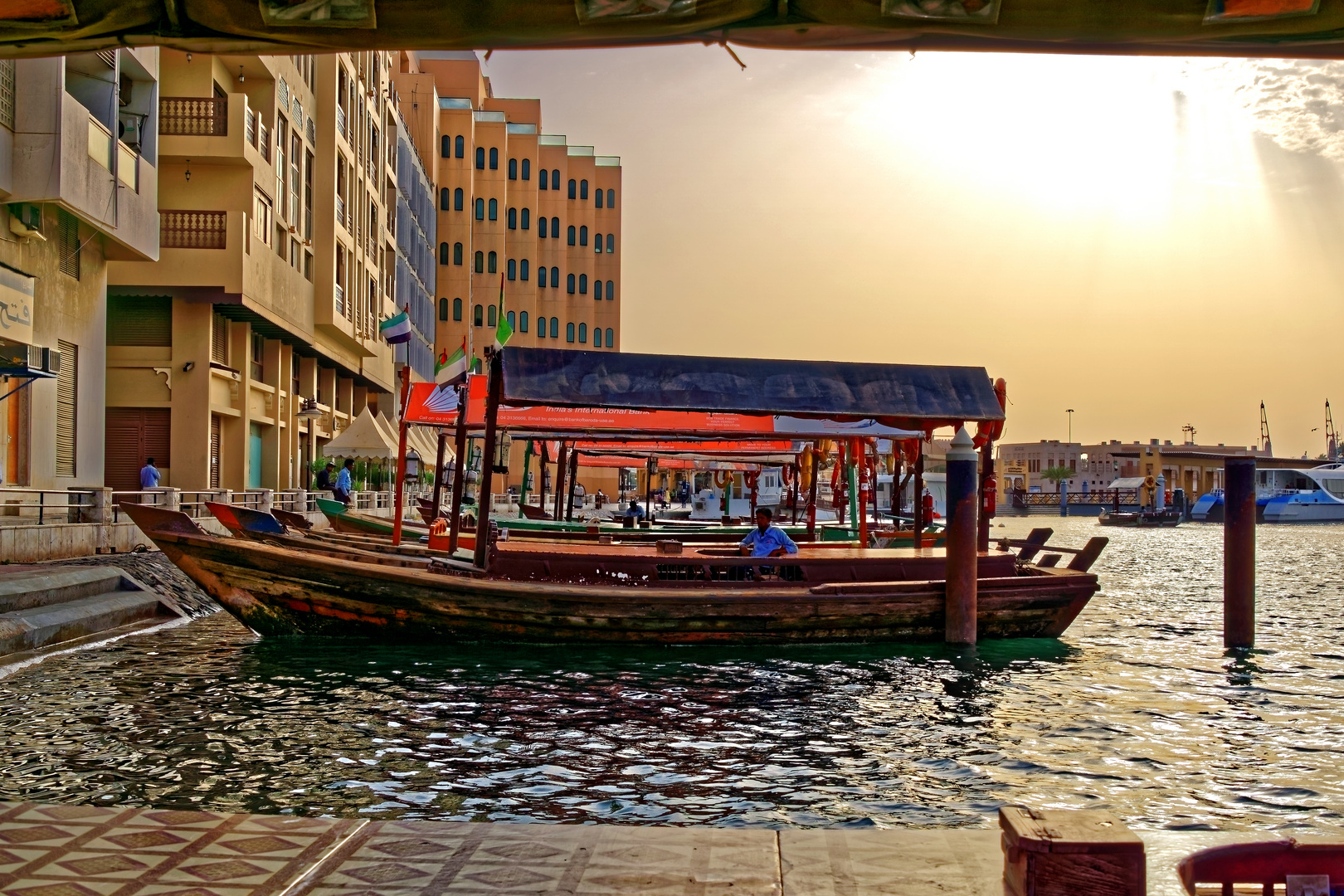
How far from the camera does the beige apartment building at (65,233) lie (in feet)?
59.4

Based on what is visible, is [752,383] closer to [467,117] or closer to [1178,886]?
[1178,886]

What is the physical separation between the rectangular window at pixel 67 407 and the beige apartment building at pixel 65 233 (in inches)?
0.9

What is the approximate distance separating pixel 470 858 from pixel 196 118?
2728 centimetres

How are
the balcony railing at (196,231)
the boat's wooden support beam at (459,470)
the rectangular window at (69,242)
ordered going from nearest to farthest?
the boat's wooden support beam at (459,470) → the rectangular window at (69,242) → the balcony railing at (196,231)

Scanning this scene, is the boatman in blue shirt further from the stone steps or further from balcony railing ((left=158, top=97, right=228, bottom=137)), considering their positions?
balcony railing ((left=158, top=97, right=228, bottom=137))

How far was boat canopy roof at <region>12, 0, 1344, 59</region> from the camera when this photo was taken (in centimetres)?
387

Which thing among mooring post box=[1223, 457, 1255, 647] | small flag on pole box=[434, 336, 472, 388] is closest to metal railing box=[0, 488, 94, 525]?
small flag on pole box=[434, 336, 472, 388]

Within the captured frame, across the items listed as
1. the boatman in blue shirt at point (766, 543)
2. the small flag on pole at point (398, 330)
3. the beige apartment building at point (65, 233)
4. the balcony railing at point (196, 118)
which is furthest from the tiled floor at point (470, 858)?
the balcony railing at point (196, 118)

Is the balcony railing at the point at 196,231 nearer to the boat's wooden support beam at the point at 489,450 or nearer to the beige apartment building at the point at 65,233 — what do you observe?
the beige apartment building at the point at 65,233

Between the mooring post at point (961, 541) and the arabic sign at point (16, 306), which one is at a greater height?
the arabic sign at point (16, 306)

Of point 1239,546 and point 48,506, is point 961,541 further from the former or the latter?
point 48,506

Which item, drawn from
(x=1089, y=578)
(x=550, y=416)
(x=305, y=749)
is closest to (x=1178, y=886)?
(x=305, y=749)

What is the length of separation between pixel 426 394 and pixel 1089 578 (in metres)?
10.9

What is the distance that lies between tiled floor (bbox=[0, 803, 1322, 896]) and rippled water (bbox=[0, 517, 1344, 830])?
5.81 feet
